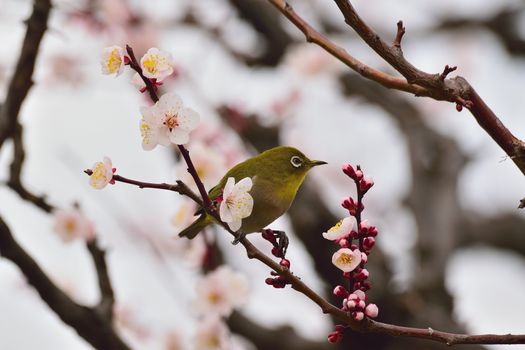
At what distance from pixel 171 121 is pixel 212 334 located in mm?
2308

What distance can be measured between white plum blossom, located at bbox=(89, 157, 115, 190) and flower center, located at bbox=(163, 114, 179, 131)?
0.58ft

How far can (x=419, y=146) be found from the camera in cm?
573

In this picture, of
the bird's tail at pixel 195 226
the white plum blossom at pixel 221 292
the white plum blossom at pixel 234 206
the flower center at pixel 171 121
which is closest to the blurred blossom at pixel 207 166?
the white plum blossom at pixel 221 292

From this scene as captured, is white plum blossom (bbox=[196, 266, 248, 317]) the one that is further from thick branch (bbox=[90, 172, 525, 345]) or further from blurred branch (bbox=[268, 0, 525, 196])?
blurred branch (bbox=[268, 0, 525, 196])

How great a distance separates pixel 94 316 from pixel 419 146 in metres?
3.69

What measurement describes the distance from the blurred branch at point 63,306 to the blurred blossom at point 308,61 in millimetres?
4126

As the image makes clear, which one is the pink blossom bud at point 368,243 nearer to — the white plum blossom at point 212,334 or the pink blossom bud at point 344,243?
the pink blossom bud at point 344,243

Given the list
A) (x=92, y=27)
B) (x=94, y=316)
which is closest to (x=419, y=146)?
(x=92, y=27)

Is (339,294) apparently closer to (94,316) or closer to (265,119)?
(94,316)

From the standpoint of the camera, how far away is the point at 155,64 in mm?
1709

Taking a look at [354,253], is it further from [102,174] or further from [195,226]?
[195,226]

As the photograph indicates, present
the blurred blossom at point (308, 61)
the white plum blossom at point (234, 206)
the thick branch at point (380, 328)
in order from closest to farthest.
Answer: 1. the thick branch at point (380, 328)
2. the white plum blossom at point (234, 206)
3. the blurred blossom at point (308, 61)

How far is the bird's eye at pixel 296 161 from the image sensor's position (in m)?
2.55

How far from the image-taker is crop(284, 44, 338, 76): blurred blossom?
6410 mm
